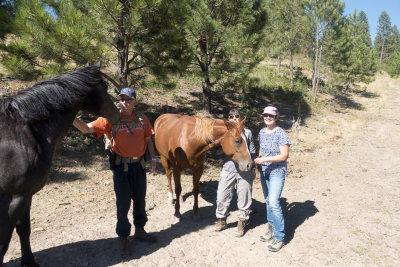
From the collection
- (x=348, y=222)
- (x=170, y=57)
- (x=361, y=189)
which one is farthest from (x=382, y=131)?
(x=170, y=57)

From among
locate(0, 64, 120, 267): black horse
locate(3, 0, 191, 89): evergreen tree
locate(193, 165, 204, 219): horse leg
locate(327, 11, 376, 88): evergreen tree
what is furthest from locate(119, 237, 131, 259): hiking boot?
locate(327, 11, 376, 88): evergreen tree

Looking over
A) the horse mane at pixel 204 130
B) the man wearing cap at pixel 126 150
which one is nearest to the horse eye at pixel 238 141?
the horse mane at pixel 204 130

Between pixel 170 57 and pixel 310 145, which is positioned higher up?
pixel 170 57

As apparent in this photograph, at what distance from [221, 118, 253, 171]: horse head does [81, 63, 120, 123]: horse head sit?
4.79 feet

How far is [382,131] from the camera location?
40.1 ft

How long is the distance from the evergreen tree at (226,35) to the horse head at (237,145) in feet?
17.9

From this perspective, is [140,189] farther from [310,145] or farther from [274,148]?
[310,145]

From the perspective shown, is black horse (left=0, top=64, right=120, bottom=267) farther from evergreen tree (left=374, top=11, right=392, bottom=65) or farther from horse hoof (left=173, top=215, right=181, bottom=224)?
evergreen tree (left=374, top=11, right=392, bottom=65)

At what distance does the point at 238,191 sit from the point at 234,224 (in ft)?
2.63

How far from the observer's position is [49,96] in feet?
7.77

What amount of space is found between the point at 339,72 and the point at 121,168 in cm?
2323

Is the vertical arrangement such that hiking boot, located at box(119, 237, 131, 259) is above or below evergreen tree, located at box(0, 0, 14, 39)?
below

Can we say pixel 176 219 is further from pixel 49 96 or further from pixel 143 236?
pixel 49 96

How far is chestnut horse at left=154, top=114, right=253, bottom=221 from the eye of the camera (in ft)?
10.7
